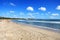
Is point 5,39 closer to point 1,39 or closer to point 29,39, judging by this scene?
point 1,39

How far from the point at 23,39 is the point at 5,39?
1.22 meters

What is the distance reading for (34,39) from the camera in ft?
25.2

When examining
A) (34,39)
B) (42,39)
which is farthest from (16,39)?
(42,39)

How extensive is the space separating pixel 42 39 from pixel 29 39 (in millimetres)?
929

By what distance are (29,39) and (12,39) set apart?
1.17 metres

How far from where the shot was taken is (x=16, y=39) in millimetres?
7551

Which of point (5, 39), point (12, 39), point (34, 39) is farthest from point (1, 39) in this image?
point (34, 39)

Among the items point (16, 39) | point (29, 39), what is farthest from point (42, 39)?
point (16, 39)

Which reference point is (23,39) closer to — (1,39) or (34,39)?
(34,39)

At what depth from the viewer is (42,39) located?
7758 mm

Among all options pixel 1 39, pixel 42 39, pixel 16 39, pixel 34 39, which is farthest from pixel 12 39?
pixel 42 39

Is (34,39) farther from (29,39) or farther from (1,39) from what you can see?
(1,39)

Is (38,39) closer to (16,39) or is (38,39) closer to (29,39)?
(29,39)

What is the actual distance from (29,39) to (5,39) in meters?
1.64
